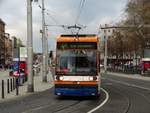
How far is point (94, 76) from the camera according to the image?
23344 mm

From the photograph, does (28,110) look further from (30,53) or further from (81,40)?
(30,53)

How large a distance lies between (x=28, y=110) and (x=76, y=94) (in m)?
5.57

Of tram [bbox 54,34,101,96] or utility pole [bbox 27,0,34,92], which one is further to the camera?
utility pole [bbox 27,0,34,92]

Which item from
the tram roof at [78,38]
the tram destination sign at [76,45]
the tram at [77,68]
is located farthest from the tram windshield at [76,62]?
the tram roof at [78,38]

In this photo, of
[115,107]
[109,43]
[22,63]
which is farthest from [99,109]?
[109,43]

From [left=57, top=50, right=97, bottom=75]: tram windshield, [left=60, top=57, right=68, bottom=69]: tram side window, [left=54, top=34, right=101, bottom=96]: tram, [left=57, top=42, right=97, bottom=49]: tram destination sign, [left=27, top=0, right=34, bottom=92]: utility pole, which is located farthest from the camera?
[left=27, top=0, right=34, bottom=92]: utility pole

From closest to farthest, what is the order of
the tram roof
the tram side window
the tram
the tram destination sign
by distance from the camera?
the tram < the tram side window < the tram destination sign < the tram roof

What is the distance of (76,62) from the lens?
23656 millimetres

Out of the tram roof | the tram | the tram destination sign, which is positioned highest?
the tram roof

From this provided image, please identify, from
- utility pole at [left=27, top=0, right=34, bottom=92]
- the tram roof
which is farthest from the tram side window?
utility pole at [left=27, top=0, right=34, bottom=92]

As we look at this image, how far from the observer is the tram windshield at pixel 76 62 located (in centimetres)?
2350

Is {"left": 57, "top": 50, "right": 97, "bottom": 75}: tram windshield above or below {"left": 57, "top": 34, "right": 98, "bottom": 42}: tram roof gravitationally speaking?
below

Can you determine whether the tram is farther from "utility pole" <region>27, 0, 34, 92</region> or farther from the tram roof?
"utility pole" <region>27, 0, 34, 92</region>

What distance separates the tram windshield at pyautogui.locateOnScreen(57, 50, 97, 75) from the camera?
77.1 ft
